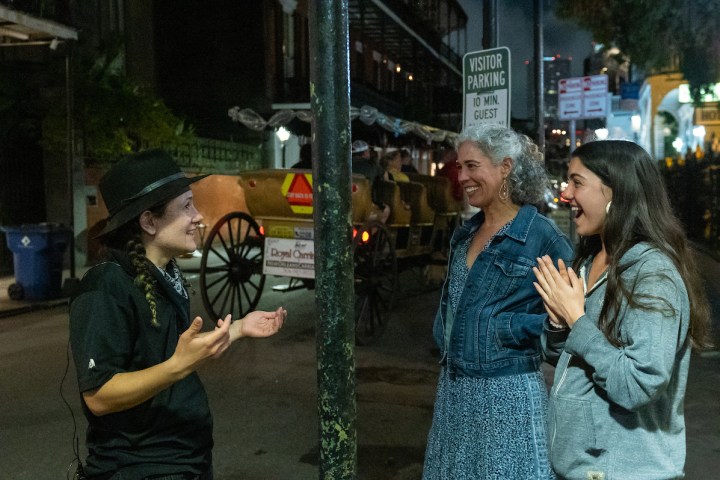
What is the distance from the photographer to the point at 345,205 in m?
2.54

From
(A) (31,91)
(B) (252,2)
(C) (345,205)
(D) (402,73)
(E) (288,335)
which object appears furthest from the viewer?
(D) (402,73)

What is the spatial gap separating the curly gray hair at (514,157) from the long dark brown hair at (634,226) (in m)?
0.81

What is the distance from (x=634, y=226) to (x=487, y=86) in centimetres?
535

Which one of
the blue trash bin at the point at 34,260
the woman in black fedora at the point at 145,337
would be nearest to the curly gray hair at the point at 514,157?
the woman in black fedora at the point at 145,337

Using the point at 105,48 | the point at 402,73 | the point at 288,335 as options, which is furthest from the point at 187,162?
the point at 402,73

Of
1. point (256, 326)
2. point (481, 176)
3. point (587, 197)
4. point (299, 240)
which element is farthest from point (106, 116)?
point (587, 197)

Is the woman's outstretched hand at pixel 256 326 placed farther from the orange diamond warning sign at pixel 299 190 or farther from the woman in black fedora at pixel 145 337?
the orange diamond warning sign at pixel 299 190

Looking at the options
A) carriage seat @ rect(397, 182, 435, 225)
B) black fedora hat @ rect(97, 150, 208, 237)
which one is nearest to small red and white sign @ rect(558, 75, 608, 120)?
carriage seat @ rect(397, 182, 435, 225)

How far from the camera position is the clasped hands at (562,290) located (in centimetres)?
221

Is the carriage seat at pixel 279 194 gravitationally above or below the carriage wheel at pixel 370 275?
above

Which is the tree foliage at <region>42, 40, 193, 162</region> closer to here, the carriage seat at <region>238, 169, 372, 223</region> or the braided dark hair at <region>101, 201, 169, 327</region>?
the carriage seat at <region>238, 169, 372, 223</region>

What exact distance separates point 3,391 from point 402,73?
30.0m

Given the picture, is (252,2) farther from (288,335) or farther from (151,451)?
(151,451)

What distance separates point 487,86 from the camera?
290 inches
